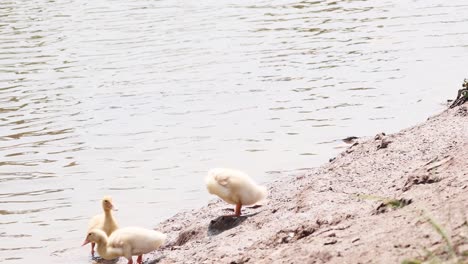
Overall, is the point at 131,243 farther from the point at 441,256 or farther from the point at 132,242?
the point at 441,256

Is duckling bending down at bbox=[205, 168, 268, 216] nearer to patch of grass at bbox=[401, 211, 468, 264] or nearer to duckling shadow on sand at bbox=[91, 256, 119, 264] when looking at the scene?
duckling shadow on sand at bbox=[91, 256, 119, 264]

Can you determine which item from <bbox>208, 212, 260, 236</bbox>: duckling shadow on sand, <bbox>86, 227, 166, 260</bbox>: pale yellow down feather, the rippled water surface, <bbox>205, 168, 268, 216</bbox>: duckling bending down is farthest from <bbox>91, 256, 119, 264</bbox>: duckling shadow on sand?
<bbox>205, 168, 268, 216</bbox>: duckling bending down

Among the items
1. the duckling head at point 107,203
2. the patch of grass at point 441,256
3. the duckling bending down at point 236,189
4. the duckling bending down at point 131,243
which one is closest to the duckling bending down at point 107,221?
the duckling head at point 107,203

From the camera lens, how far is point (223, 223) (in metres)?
8.12

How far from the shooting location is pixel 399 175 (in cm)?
799

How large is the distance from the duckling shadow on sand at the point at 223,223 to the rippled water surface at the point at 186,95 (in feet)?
3.63

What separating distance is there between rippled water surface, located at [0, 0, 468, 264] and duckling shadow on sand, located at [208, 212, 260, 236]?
1.11 meters

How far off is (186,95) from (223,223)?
6.47 metres

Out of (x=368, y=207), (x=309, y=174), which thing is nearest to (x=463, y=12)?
(x=309, y=174)

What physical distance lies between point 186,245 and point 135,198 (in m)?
2.10

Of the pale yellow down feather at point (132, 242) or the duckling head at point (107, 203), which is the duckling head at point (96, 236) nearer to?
the pale yellow down feather at point (132, 242)

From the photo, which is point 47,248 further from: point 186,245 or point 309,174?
point 309,174

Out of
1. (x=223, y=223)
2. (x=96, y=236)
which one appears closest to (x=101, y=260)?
(x=96, y=236)

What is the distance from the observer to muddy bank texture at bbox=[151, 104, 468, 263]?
5.37m
